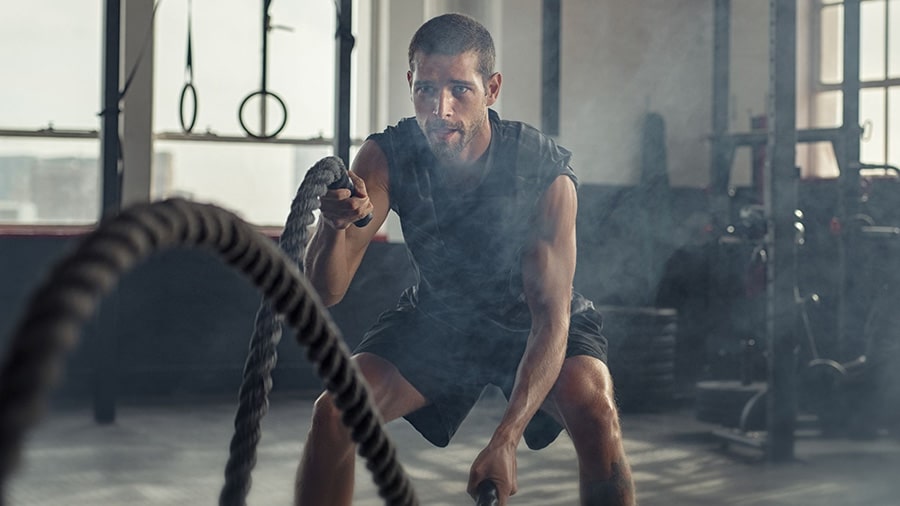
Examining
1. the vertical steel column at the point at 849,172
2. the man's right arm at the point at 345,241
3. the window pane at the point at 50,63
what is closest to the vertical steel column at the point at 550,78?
the vertical steel column at the point at 849,172

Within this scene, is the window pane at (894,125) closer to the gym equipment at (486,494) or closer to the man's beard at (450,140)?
the man's beard at (450,140)

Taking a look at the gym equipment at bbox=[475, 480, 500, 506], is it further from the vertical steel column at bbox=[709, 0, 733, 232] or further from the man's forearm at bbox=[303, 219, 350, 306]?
the vertical steel column at bbox=[709, 0, 733, 232]

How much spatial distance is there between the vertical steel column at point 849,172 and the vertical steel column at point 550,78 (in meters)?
1.51

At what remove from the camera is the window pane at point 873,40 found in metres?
6.39

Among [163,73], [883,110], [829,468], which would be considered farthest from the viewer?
[883,110]

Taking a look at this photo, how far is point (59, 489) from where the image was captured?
3.33m

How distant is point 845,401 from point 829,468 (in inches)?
27.9

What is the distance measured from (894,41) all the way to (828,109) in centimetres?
63

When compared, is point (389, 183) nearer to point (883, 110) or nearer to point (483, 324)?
point (483, 324)

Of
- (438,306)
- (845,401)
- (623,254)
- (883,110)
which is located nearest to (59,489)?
(438,306)

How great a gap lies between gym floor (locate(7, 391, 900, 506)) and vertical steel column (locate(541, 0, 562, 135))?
164 centimetres

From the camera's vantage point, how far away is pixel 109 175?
14.5ft

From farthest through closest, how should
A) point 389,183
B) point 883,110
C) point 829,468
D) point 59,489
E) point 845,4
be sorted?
point 883,110 < point 845,4 < point 829,468 < point 59,489 < point 389,183

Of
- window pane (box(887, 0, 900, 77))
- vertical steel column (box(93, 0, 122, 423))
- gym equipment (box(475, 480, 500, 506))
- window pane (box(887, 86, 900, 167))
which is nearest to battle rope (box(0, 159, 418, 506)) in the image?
gym equipment (box(475, 480, 500, 506))
